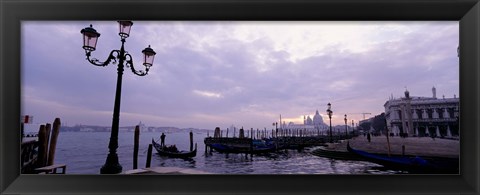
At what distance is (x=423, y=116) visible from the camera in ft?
72.4

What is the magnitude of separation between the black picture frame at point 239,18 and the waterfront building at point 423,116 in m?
22.7

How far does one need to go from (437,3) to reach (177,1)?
3.81ft

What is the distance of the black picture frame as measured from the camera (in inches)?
51.9

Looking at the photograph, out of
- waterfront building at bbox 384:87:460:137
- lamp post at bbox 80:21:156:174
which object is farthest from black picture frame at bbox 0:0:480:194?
waterfront building at bbox 384:87:460:137

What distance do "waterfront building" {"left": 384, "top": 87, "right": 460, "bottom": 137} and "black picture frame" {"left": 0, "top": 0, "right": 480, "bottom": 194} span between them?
895 inches

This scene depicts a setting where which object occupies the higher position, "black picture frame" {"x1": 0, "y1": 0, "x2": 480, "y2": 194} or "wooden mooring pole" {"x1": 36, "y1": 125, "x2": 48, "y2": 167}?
"black picture frame" {"x1": 0, "y1": 0, "x2": 480, "y2": 194}

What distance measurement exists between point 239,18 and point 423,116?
2502 cm

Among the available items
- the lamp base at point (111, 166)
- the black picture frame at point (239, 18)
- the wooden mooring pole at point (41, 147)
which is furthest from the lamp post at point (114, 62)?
the wooden mooring pole at point (41, 147)

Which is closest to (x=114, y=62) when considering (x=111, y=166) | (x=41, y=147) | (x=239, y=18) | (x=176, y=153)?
(x=111, y=166)

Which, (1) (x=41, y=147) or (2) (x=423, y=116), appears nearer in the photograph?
(1) (x=41, y=147)

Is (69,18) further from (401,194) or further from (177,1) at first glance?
(401,194)

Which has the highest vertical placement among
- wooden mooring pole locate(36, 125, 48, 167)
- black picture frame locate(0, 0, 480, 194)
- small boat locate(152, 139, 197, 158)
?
black picture frame locate(0, 0, 480, 194)

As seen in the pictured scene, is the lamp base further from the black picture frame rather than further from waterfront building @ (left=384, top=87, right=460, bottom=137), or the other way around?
waterfront building @ (left=384, top=87, right=460, bottom=137)

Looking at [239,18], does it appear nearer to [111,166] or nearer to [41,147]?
[111,166]
